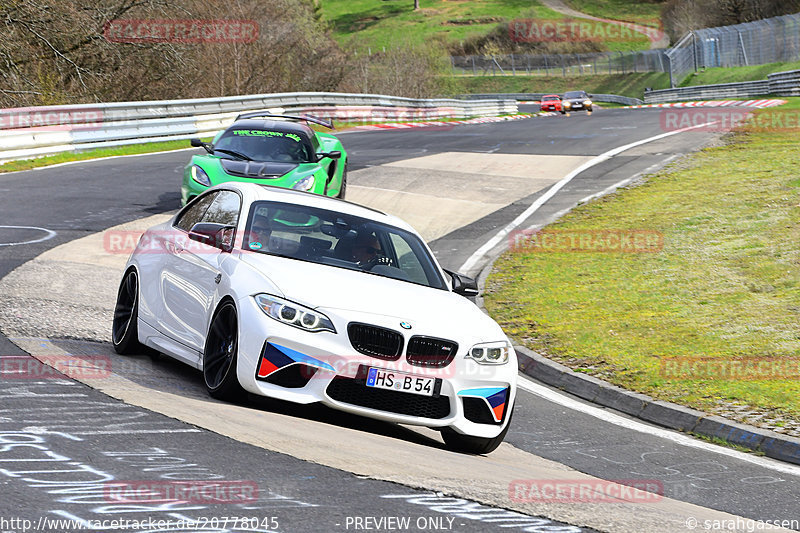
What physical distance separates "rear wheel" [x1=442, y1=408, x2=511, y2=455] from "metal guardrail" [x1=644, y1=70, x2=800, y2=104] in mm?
44206

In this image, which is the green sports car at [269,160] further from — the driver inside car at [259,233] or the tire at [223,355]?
the tire at [223,355]

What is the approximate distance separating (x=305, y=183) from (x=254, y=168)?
780 millimetres

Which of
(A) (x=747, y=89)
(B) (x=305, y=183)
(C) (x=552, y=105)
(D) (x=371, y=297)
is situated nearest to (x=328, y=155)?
(B) (x=305, y=183)

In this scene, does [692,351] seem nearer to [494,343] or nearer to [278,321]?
[494,343]

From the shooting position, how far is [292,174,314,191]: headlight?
1547 centimetres

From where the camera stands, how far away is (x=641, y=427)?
9148 millimetres

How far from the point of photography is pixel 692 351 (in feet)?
36.6

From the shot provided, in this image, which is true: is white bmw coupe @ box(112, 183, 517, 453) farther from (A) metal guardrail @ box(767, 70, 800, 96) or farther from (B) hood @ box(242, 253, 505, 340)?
(A) metal guardrail @ box(767, 70, 800, 96)

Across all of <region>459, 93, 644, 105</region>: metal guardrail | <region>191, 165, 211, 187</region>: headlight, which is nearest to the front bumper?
<region>191, 165, 211, 187</region>: headlight

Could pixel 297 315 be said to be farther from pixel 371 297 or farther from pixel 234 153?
pixel 234 153

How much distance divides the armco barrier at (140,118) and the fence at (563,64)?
52.1 m

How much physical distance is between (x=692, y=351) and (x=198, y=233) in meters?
5.72

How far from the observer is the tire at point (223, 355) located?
7094 mm

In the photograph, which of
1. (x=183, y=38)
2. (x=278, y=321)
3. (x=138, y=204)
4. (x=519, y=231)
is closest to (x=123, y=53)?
(x=183, y=38)
